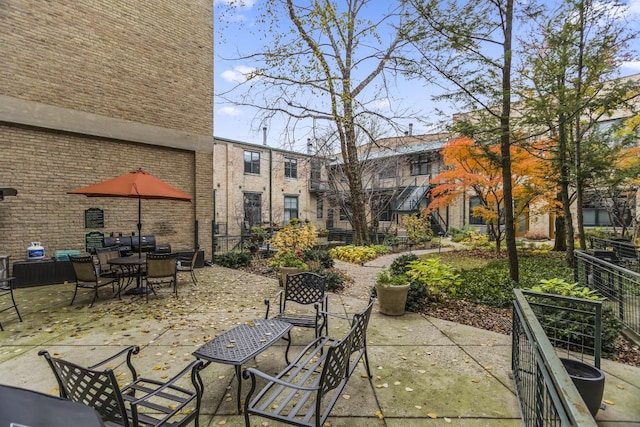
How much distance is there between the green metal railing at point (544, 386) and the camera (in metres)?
1.28

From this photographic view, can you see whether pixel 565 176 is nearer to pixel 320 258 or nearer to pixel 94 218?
pixel 320 258

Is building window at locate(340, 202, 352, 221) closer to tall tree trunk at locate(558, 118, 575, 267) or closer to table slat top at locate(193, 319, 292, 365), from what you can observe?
tall tree trunk at locate(558, 118, 575, 267)

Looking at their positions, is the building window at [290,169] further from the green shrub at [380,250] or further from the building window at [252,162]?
the green shrub at [380,250]

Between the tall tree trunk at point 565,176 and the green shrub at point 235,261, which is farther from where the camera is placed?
the green shrub at point 235,261

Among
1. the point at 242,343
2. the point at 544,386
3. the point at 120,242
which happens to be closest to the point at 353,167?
the point at 120,242

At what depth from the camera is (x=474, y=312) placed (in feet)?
20.3

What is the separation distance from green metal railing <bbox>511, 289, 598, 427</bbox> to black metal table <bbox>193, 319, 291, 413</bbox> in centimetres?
214

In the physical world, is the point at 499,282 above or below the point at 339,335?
above

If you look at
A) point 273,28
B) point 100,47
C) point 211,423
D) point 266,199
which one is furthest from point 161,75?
point 266,199

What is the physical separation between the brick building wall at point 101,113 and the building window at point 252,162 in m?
12.8

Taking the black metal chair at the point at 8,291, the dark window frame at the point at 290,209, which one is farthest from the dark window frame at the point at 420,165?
the black metal chair at the point at 8,291

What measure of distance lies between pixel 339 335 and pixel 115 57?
405 inches

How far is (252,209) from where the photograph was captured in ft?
79.9

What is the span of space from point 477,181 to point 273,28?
33.0ft
